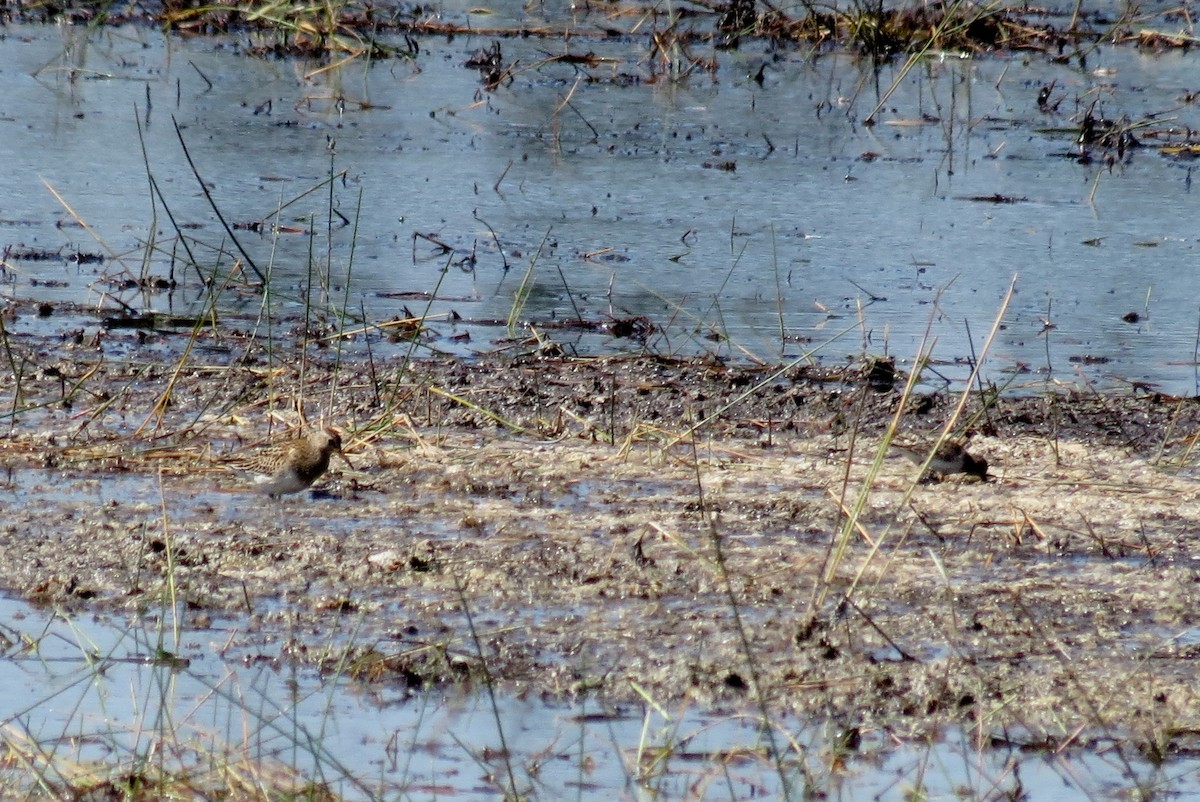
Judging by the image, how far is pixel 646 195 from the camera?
9.55m

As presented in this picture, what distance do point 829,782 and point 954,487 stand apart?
7.22ft

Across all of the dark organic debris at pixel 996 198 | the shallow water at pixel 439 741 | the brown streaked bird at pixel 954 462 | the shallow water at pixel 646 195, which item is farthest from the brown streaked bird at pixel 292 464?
the dark organic debris at pixel 996 198

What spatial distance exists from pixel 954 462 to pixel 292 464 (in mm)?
1824

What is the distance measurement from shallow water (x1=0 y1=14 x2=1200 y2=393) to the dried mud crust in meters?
0.60

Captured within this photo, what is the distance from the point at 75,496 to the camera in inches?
197

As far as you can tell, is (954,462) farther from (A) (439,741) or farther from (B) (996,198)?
(B) (996,198)

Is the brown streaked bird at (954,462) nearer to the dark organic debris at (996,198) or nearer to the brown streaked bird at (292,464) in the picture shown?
the brown streaked bird at (292,464)

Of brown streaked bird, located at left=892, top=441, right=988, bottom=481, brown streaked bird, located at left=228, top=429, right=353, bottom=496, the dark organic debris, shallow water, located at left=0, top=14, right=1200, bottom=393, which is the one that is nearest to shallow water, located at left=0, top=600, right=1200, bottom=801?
brown streaked bird, located at left=228, top=429, right=353, bottom=496

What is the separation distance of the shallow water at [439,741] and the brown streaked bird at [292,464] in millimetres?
1114

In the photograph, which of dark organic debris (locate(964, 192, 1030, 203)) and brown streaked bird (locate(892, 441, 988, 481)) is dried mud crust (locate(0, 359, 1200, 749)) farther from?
dark organic debris (locate(964, 192, 1030, 203))

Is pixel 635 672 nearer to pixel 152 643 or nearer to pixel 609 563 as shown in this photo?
pixel 609 563

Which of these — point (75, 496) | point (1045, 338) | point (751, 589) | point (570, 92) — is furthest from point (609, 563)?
point (570, 92)

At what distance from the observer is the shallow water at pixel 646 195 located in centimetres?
741

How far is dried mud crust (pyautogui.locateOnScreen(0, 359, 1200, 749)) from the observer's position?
3865 millimetres
